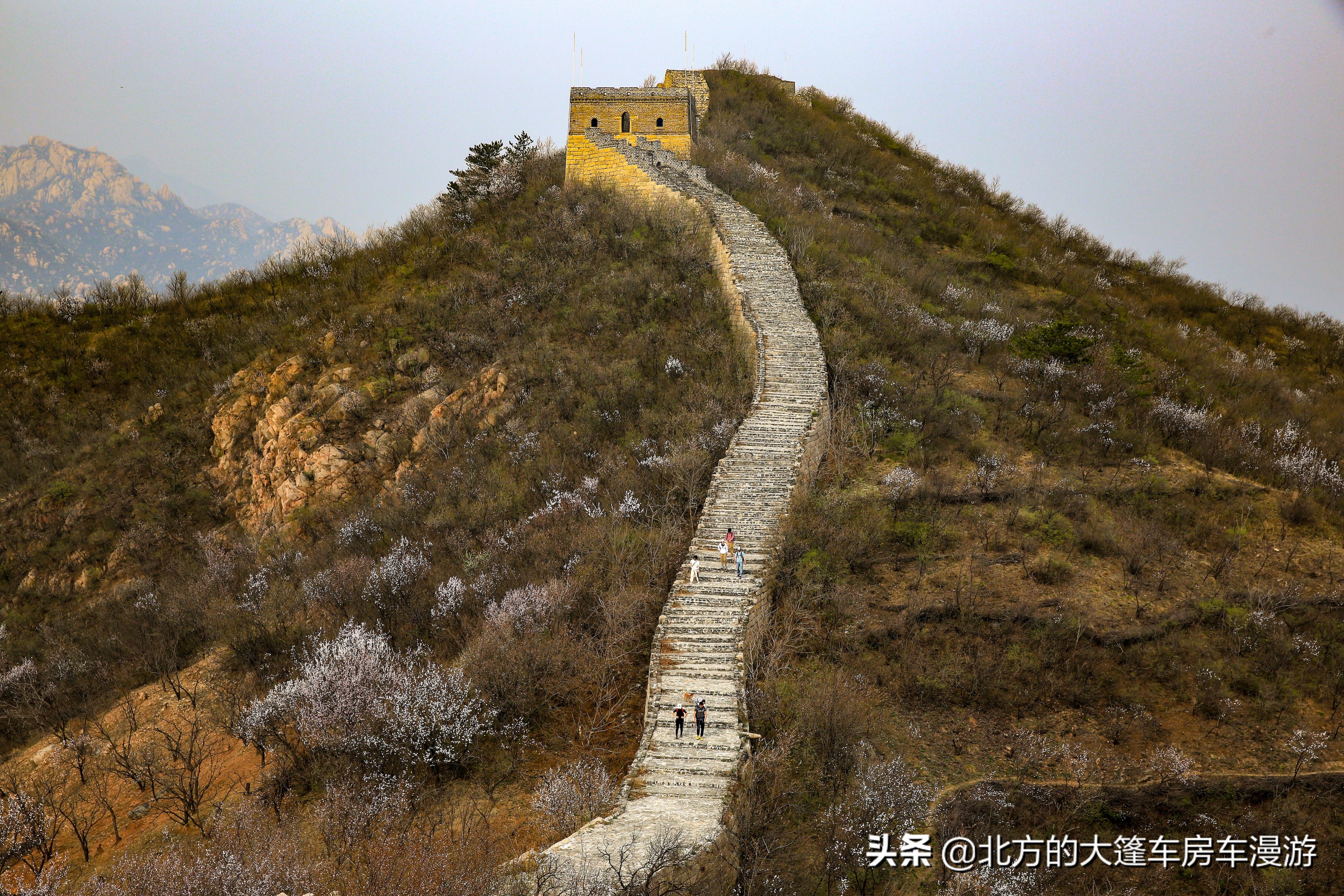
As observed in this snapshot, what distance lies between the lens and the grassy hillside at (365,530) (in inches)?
313

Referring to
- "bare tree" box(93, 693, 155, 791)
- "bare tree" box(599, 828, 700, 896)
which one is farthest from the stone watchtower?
"bare tree" box(599, 828, 700, 896)

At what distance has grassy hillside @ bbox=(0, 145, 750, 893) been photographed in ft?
26.1

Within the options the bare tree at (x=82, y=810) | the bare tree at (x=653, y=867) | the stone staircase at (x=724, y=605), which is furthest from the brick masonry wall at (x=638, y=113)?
the bare tree at (x=653, y=867)

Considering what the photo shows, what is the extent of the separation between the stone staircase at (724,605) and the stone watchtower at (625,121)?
8.40 metres

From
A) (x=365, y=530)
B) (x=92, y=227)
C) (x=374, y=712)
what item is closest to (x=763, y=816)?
(x=374, y=712)

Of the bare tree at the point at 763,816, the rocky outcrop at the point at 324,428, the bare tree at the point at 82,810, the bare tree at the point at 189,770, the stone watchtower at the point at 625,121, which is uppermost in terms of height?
the stone watchtower at the point at 625,121

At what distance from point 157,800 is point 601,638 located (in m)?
5.66

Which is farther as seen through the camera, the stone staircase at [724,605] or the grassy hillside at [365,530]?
the grassy hillside at [365,530]

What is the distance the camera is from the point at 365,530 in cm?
1446

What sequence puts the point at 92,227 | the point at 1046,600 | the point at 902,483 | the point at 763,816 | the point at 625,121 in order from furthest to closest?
the point at 92,227
the point at 625,121
the point at 902,483
the point at 1046,600
the point at 763,816

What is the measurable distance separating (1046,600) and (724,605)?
5065 mm

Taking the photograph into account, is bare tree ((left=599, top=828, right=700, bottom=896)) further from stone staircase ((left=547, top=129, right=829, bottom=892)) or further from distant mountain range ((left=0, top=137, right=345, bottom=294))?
distant mountain range ((left=0, top=137, right=345, bottom=294))

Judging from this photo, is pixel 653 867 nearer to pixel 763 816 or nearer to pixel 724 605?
pixel 763 816

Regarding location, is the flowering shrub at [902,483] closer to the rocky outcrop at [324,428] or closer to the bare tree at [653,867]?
the bare tree at [653,867]
